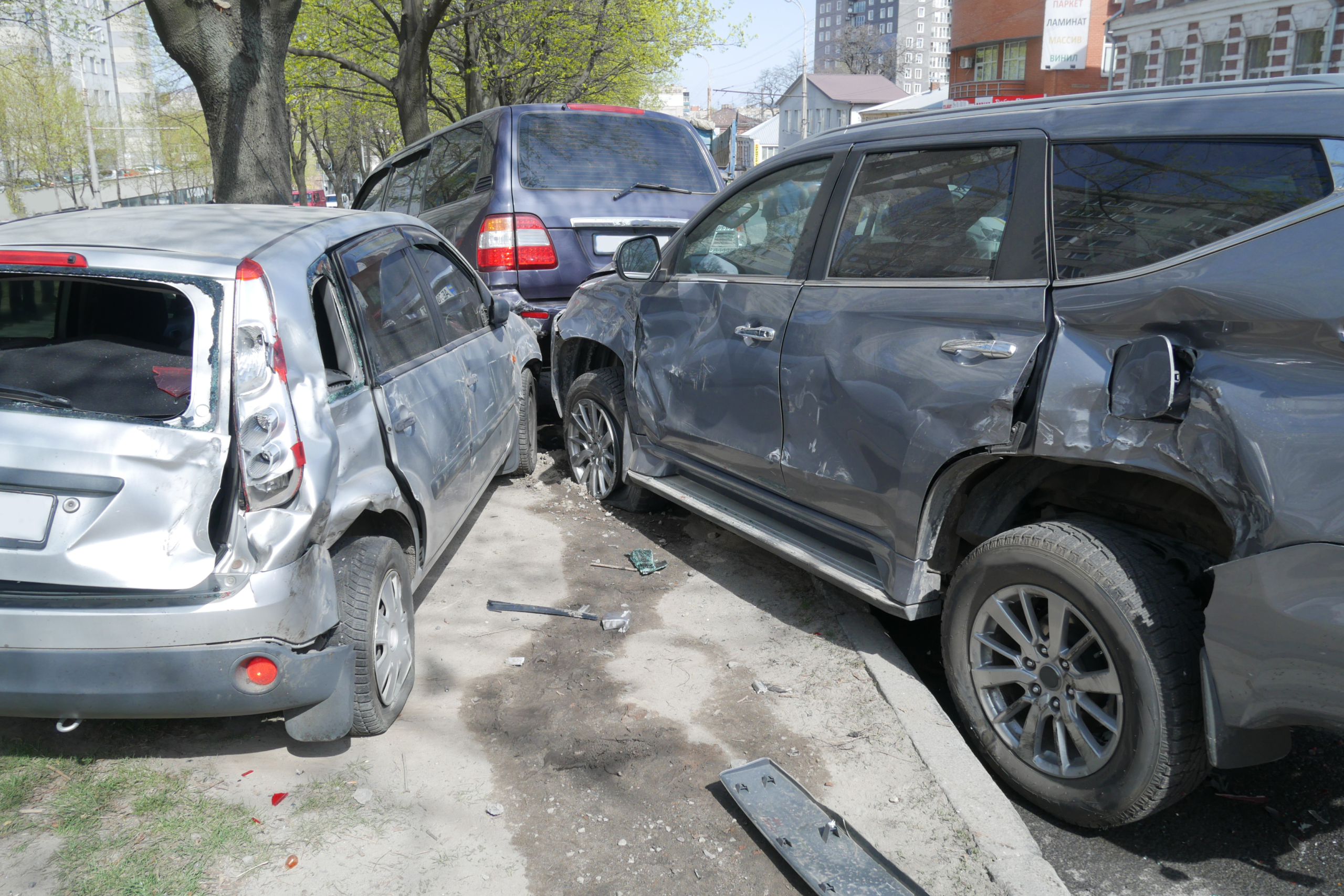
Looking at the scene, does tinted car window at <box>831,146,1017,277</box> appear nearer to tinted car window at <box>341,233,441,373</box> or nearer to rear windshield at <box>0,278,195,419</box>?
tinted car window at <box>341,233,441,373</box>

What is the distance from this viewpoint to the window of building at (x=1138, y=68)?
40.4 metres

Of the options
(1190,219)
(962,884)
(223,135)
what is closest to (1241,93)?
(1190,219)

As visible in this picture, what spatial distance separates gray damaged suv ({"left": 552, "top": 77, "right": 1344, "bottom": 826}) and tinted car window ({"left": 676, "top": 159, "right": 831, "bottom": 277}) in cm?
2

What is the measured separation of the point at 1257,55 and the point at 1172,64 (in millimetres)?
3732

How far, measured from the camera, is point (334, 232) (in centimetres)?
349

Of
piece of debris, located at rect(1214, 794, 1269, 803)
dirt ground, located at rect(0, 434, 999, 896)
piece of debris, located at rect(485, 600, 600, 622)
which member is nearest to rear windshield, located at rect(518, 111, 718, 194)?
piece of debris, located at rect(485, 600, 600, 622)

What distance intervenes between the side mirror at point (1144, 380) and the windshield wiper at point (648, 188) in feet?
15.7

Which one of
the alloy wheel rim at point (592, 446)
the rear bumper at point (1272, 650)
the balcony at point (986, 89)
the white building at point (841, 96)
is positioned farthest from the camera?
the white building at point (841, 96)

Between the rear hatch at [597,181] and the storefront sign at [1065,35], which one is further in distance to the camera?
the storefront sign at [1065,35]

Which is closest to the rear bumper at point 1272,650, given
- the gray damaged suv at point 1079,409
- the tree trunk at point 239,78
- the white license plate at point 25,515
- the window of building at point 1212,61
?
the gray damaged suv at point 1079,409

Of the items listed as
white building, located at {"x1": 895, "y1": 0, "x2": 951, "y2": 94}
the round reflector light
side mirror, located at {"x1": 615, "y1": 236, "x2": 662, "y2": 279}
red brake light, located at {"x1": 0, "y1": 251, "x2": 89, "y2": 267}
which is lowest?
the round reflector light

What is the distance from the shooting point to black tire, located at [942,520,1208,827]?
2.51 meters

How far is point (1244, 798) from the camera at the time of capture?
2.99m

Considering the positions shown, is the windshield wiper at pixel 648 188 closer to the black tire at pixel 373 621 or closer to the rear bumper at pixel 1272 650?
the black tire at pixel 373 621
